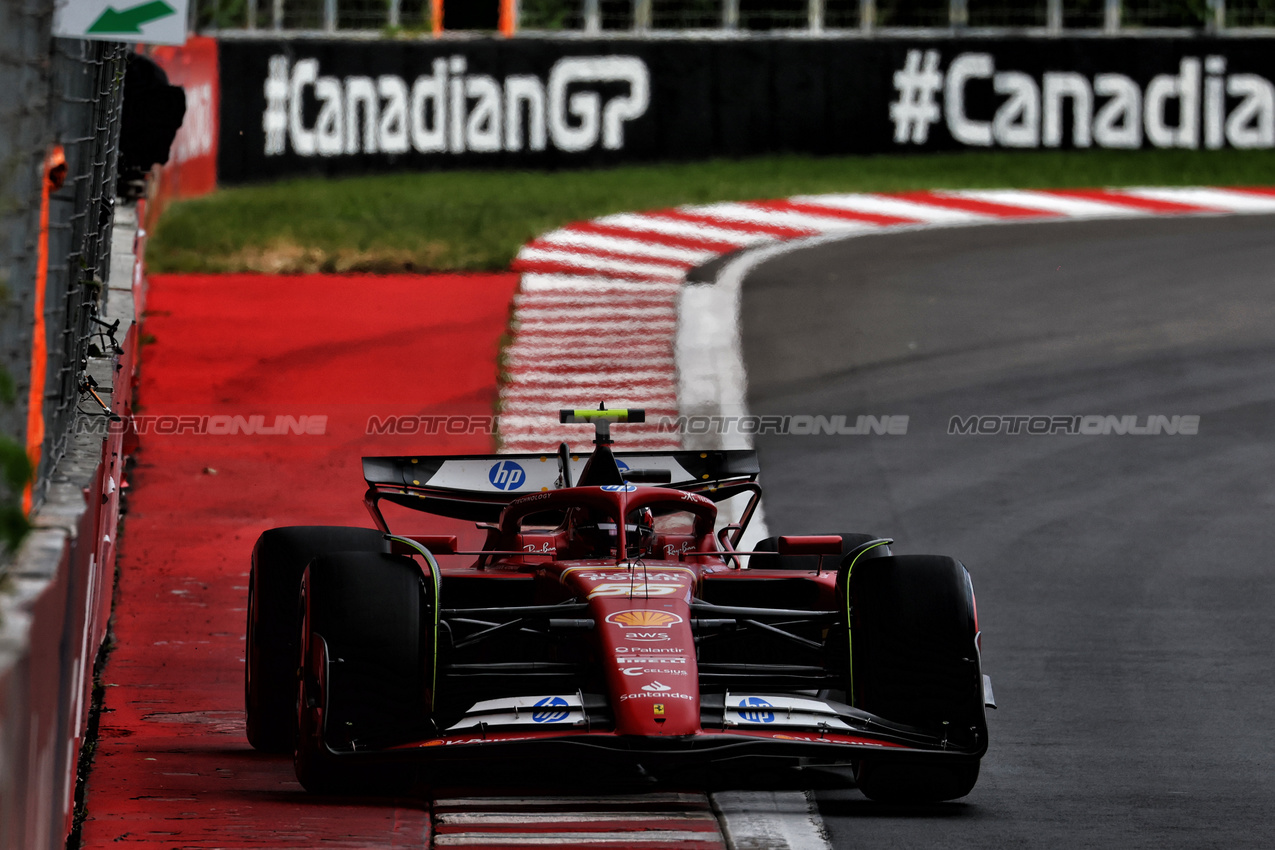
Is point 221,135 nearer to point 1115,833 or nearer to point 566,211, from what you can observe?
point 566,211

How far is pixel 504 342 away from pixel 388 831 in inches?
322

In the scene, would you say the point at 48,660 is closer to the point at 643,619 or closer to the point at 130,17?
the point at 643,619

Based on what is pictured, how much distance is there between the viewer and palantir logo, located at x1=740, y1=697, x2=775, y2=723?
567cm

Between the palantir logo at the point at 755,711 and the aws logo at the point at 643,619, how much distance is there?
353mm

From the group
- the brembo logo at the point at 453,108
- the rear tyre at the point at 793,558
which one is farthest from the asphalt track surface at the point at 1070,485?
the brembo logo at the point at 453,108

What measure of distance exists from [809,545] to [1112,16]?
14.6 meters

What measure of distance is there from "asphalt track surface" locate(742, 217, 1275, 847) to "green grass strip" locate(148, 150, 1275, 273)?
7.06ft

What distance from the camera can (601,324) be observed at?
553 inches

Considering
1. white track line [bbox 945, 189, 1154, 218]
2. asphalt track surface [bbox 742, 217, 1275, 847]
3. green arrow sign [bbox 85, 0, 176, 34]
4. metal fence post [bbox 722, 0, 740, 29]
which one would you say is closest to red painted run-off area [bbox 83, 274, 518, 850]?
asphalt track surface [bbox 742, 217, 1275, 847]

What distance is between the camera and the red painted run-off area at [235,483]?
5879mm

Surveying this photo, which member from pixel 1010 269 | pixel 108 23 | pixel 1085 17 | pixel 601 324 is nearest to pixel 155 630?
pixel 108 23

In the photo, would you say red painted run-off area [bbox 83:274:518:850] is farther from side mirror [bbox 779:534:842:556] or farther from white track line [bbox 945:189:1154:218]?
white track line [bbox 945:189:1154:218]

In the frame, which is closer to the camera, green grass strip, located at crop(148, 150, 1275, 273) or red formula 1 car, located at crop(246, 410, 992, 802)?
red formula 1 car, located at crop(246, 410, 992, 802)

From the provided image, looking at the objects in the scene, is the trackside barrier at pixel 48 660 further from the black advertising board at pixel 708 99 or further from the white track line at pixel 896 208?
the black advertising board at pixel 708 99
